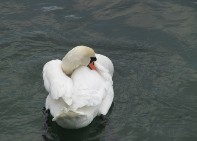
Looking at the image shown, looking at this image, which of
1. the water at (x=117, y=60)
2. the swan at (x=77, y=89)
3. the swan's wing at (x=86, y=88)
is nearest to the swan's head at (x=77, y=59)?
the swan at (x=77, y=89)

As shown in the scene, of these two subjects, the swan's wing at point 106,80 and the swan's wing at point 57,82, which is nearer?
the swan's wing at point 57,82

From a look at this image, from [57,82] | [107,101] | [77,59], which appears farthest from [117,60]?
[57,82]

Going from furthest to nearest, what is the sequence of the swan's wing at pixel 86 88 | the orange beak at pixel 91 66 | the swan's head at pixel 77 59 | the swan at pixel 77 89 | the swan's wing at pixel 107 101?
the orange beak at pixel 91 66 → the swan's head at pixel 77 59 → the swan's wing at pixel 107 101 → the swan's wing at pixel 86 88 → the swan at pixel 77 89

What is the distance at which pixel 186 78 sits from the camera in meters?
9.57

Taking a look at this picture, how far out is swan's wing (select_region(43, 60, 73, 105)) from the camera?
7.32 meters

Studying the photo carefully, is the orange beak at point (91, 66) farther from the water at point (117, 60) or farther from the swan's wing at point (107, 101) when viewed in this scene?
the water at point (117, 60)

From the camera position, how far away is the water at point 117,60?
310 inches

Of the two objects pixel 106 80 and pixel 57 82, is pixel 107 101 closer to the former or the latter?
pixel 106 80

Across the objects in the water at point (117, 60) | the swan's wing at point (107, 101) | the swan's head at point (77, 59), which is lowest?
the water at point (117, 60)

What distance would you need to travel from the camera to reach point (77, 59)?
27.9 feet

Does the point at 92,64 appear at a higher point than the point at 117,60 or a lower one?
higher

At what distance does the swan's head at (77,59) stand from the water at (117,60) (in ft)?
2.32

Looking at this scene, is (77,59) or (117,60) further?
(117,60)

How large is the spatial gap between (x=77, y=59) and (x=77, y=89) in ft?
3.28
